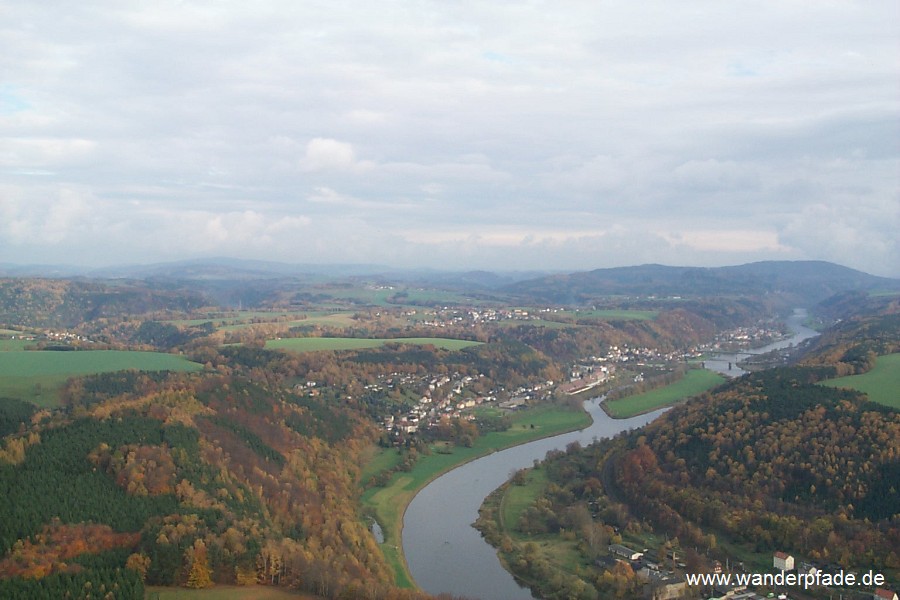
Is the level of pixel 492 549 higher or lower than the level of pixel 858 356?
lower

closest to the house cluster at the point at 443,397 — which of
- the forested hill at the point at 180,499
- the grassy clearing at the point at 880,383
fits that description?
the forested hill at the point at 180,499

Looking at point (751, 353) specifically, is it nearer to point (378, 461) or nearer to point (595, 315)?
point (595, 315)

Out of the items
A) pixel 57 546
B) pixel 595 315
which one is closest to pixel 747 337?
pixel 595 315

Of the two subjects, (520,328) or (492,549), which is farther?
(520,328)

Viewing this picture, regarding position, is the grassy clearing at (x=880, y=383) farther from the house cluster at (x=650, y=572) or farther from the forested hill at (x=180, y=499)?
the forested hill at (x=180, y=499)

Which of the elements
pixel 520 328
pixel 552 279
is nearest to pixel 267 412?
pixel 520 328

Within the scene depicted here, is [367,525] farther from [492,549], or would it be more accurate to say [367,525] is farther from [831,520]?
[831,520]

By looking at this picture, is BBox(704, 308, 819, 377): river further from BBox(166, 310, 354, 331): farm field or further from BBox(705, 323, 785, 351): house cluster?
BBox(166, 310, 354, 331): farm field
